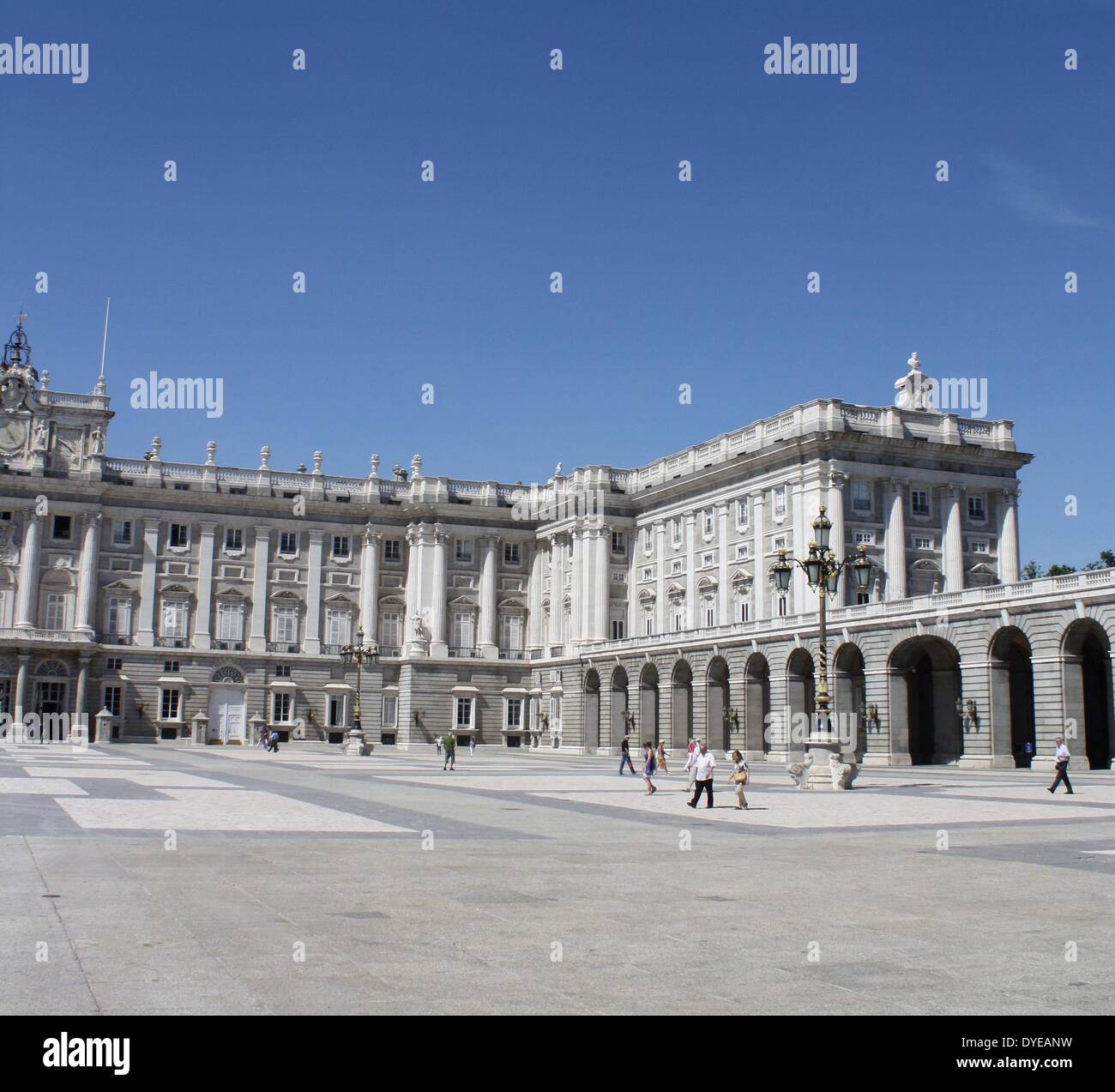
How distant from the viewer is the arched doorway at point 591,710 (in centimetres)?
8931

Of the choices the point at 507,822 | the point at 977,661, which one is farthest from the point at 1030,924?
the point at 977,661

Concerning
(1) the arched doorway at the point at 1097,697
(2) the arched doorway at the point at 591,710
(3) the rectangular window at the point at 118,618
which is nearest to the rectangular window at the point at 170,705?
(3) the rectangular window at the point at 118,618

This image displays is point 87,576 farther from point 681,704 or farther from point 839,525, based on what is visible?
point 839,525

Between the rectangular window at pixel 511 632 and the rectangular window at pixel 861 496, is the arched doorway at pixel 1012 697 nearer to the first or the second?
the rectangular window at pixel 861 496

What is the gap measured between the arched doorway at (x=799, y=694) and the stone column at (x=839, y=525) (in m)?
6.22

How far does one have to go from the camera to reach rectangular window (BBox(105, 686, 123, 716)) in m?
91.1

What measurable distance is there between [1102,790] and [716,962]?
3103 centimetres

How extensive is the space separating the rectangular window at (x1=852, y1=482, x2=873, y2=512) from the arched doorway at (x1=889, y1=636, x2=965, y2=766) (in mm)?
10892

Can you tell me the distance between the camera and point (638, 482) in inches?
3713

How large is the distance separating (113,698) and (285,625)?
13501mm

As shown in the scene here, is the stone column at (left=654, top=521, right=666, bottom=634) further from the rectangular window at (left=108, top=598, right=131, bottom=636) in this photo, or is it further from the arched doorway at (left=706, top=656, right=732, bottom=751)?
the rectangular window at (left=108, top=598, right=131, bottom=636)

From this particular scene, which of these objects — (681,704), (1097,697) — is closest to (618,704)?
(681,704)

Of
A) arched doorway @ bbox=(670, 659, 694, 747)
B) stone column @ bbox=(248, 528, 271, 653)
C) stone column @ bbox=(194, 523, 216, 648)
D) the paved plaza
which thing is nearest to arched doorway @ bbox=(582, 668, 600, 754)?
arched doorway @ bbox=(670, 659, 694, 747)

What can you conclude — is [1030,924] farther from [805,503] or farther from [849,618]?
[805,503]
